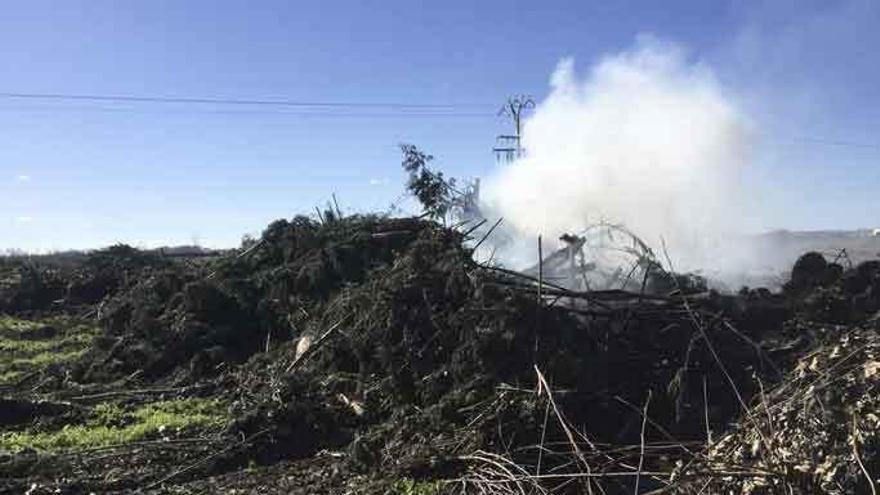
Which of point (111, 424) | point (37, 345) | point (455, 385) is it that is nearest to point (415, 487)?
point (455, 385)

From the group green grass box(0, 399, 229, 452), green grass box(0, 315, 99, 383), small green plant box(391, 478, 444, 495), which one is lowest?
small green plant box(391, 478, 444, 495)

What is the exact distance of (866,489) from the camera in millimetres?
4359

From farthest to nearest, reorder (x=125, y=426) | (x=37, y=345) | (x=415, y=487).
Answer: (x=37, y=345), (x=125, y=426), (x=415, y=487)

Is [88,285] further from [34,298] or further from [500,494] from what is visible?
[500,494]

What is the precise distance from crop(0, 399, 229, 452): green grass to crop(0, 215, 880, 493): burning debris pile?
0.21ft

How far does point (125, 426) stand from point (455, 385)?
3.87 meters

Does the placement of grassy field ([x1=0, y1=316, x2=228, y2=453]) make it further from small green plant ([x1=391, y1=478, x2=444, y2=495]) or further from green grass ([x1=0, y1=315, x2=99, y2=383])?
small green plant ([x1=391, y1=478, x2=444, y2=495])

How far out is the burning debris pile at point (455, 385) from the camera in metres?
5.90

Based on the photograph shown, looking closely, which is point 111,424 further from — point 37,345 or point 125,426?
point 37,345

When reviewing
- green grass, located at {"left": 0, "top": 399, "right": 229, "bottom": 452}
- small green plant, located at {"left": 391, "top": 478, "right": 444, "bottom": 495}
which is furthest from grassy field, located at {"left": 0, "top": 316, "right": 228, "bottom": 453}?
small green plant, located at {"left": 391, "top": 478, "right": 444, "bottom": 495}

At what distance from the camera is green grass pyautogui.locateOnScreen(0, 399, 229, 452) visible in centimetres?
817

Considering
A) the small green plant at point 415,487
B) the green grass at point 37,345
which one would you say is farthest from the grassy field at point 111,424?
the small green plant at point 415,487

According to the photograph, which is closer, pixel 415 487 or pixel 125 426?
pixel 415 487

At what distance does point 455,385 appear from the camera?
26.2 ft
